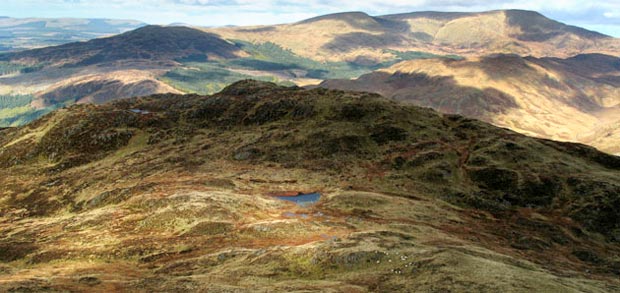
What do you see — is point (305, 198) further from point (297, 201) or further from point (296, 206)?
point (296, 206)

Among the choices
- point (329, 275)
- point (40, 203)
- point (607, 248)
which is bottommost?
point (40, 203)

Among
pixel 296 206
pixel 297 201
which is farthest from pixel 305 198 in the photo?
pixel 296 206

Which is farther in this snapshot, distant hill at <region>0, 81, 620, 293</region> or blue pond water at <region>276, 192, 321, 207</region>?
blue pond water at <region>276, 192, 321, 207</region>

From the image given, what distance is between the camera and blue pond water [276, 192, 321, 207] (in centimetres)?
9897

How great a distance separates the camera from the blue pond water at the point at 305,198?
325 feet

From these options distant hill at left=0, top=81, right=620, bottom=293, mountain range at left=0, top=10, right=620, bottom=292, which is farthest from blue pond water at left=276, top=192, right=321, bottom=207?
distant hill at left=0, top=81, right=620, bottom=293

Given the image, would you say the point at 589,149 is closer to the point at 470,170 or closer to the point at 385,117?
the point at 470,170

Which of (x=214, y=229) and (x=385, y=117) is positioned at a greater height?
(x=385, y=117)

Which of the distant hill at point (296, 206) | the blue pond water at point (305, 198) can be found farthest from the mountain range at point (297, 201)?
the blue pond water at point (305, 198)

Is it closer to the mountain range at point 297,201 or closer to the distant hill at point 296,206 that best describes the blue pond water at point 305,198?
the mountain range at point 297,201

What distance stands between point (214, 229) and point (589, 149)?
422ft

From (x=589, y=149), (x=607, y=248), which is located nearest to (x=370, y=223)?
(x=607, y=248)

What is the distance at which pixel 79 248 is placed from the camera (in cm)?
6969

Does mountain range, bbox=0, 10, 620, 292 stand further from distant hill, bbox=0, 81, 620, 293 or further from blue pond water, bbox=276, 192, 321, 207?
blue pond water, bbox=276, 192, 321, 207
